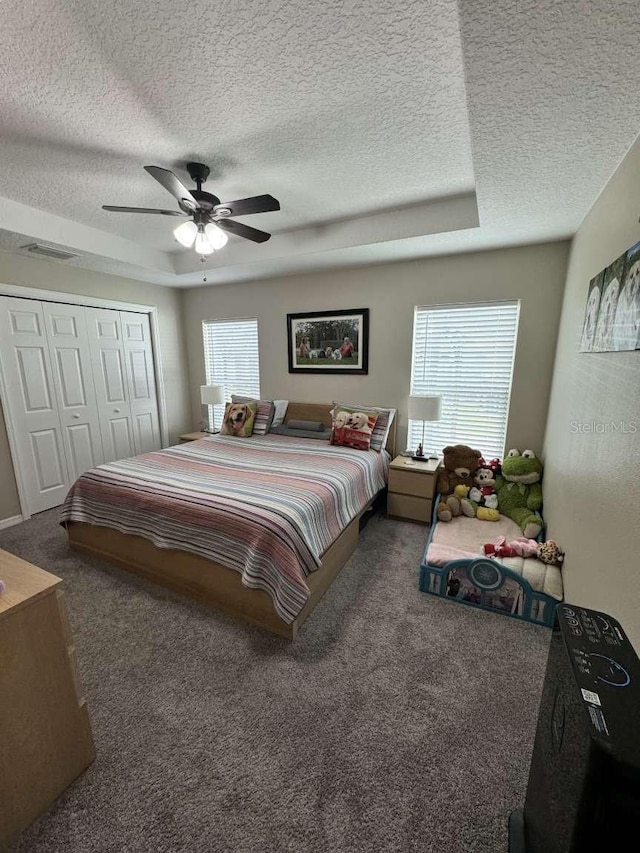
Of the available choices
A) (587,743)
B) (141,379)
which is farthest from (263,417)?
(587,743)

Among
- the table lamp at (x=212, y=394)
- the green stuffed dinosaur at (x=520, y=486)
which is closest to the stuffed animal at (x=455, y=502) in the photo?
the green stuffed dinosaur at (x=520, y=486)

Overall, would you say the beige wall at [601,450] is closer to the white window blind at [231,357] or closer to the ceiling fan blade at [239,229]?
the ceiling fan blade at [239,229]

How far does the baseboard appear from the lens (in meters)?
3.10

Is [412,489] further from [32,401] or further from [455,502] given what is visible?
[32,401]

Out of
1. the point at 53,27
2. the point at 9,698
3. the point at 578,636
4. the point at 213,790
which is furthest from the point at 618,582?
the point at 53,27

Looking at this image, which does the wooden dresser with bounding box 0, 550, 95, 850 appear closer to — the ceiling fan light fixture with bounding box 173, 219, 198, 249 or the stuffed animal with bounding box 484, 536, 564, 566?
the ceiling fan light fixture with bounding box 173, 219, 198, 249

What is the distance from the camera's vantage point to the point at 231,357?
4582 millimetres

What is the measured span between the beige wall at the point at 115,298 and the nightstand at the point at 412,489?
3.20m

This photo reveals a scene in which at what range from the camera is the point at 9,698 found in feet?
3.38

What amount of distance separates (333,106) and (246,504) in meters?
2.06

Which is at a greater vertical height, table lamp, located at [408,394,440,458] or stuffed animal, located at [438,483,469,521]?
table lamp, located at [408,394,440,458]

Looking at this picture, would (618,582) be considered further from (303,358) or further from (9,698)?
(303,358)

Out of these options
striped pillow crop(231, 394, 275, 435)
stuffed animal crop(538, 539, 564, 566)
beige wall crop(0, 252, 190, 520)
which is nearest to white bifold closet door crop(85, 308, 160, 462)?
beige wall crop(0, 252, 190, 520)

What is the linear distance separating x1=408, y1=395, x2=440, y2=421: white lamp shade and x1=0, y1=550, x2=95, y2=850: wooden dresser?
2.71 metres
